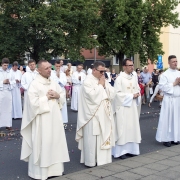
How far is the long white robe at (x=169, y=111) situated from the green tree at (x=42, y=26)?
18086mm

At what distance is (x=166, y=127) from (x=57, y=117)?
3735mm

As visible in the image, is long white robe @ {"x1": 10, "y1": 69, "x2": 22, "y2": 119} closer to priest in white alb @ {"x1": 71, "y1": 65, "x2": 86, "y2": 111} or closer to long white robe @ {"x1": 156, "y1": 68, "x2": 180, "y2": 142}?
priest in white alb @ {"x1": 71, "y1": 65, "x2": 86, "y2": 111}

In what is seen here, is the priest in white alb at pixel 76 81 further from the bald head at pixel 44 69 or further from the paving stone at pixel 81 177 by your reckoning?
the paving stone at pixel 81 177

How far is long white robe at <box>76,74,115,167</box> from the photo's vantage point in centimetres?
665

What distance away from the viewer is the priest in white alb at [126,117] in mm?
7480

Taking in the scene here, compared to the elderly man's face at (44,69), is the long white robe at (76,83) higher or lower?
lower

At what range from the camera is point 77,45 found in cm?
2948

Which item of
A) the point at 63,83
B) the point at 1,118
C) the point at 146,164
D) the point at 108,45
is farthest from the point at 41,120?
the point at 108,45

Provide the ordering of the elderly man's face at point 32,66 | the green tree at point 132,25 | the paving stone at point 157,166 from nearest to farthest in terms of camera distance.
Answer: the paving stone at point 157,166 < the elderly man's face at point 32,66 < the green tree at point 132,25

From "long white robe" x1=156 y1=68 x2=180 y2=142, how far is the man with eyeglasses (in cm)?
242

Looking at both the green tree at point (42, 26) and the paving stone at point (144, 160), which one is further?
the green tree at point (42, 26)

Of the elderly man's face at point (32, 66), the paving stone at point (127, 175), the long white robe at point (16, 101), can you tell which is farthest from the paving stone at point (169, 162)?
the long white robe at point (16, 101)

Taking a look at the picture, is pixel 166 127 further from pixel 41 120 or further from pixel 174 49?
pixel 174 49

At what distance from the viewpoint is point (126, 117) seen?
24.7 ft
